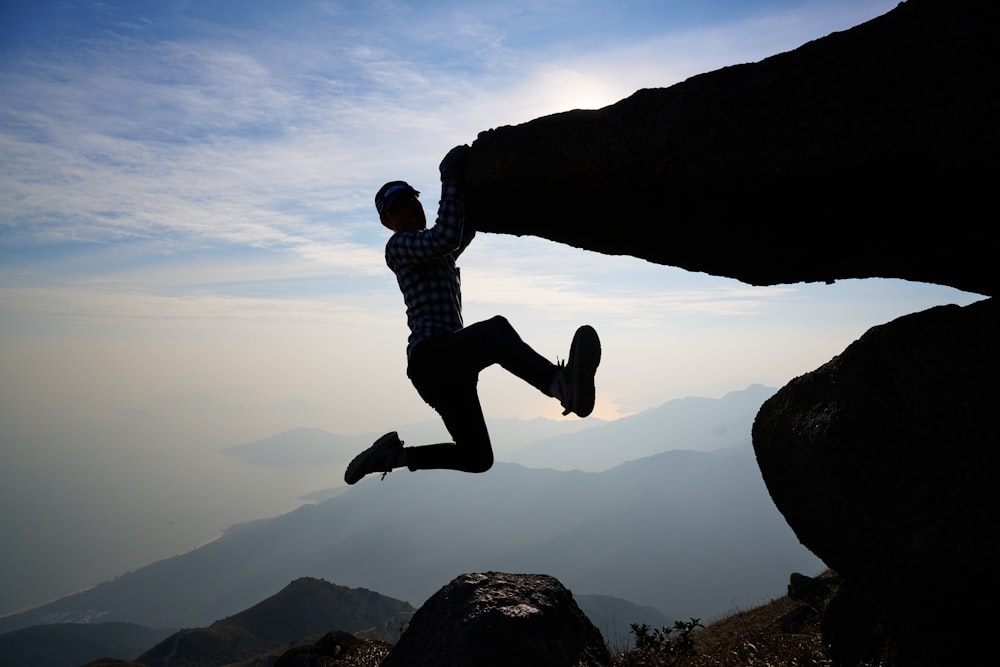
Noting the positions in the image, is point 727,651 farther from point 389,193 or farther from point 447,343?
point 389,193

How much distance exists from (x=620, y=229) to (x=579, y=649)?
4779 millimetres

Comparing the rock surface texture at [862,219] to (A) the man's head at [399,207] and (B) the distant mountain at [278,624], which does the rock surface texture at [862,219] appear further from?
(B) the distant mountain at [278,624]

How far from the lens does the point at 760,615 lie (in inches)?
703

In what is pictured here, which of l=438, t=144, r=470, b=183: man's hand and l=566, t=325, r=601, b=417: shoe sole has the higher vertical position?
l=438, t=144, r=470, b=183: man's hand

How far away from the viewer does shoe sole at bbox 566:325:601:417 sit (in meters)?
5.26

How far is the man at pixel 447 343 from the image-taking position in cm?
571

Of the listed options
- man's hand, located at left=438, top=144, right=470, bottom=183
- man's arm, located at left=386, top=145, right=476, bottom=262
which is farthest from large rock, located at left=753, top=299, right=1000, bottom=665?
man's hand, located at left=438, top=144, right=470, bottom=183

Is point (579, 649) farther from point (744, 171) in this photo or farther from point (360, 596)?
point (360, 596)

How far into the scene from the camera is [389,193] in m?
6.46

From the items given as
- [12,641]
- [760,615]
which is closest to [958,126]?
[760,615]

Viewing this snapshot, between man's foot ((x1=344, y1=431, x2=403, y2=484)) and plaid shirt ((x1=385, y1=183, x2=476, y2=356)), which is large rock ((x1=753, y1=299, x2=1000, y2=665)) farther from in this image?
man's foot ((x1=344, y1=431, x2=403, y2=484))

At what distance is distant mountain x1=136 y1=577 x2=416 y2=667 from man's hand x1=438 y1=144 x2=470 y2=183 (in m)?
57.3

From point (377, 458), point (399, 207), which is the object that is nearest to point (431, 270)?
point (399, 207)

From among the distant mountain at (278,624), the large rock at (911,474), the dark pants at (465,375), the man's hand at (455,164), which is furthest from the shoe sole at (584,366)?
the distant mountain at (278,624)
